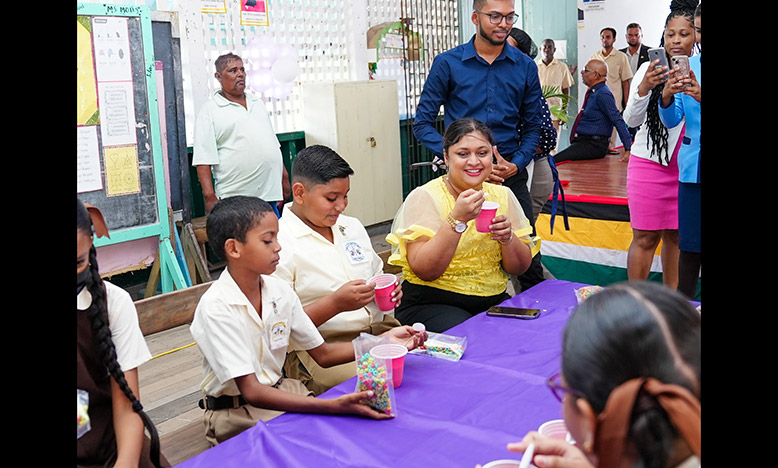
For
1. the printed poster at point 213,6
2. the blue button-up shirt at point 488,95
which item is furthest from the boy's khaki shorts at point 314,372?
the printed poster at point 213,6

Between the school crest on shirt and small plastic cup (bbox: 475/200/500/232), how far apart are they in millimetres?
459

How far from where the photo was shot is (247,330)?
198cm

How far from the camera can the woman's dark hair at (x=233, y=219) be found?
2072 mm

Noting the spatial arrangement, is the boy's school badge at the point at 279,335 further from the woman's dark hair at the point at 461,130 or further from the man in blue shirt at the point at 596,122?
the man in blue shirt at the point at 596,122

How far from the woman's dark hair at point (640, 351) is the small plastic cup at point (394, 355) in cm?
93

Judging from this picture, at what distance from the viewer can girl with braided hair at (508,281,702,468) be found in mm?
838

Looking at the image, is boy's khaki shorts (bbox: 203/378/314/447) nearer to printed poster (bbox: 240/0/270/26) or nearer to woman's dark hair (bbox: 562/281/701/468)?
woman's dark hair (bbox: 562/281/701/468)

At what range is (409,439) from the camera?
158cm

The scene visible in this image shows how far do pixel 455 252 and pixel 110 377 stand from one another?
4.76ft

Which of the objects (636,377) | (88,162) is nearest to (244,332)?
(636,377)

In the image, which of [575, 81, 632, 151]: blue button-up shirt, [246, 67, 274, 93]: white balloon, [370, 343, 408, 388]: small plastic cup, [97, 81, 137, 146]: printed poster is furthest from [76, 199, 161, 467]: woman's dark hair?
[575, 81, 632, 151]: blue button-up shirt

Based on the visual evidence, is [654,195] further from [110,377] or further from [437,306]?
[110,377]
